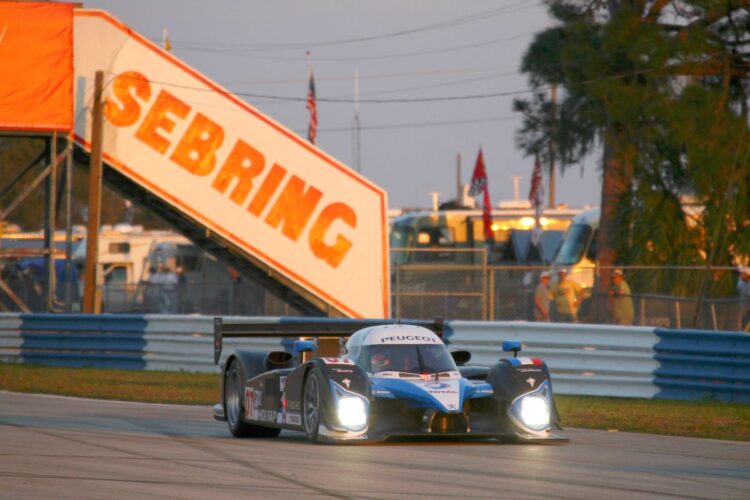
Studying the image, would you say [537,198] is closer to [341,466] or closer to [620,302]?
[620,302]

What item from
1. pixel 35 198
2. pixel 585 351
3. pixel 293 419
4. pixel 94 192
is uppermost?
pixel 35 198

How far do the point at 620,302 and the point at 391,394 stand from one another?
13.7 meters

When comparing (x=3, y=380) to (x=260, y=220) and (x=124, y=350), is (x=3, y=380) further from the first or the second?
(x=260, y=220)

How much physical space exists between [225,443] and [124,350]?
1341 centimetres

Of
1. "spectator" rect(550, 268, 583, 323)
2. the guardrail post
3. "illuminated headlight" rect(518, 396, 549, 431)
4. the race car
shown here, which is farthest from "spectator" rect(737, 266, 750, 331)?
"illuminated headlight" rect(518, 396, 549, 431)

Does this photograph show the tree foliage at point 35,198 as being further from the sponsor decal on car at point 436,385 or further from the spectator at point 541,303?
the sponsor decal on car at point 436,385

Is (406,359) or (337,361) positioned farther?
(406,359)

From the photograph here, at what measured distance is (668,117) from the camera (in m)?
28.0

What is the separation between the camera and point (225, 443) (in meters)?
13.0

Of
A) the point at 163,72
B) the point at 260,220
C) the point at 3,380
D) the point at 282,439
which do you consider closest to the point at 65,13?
the point at 163,72

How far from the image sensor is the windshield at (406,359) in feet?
42.9

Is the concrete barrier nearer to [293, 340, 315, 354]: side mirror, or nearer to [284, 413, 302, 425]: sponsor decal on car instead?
[293, 340, 315, 354]: side mirror

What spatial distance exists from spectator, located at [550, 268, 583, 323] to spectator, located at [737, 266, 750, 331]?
3012 mm

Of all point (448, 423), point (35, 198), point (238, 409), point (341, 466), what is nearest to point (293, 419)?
point (238, 409)
